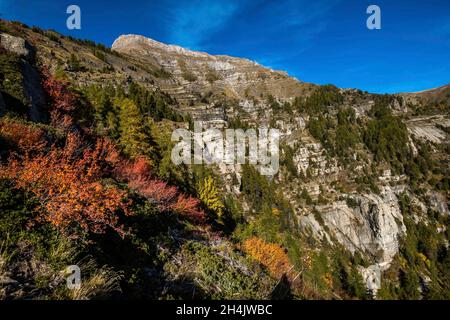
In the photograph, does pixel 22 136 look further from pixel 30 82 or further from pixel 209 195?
pixel 209 195

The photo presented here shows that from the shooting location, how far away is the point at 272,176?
394 ft

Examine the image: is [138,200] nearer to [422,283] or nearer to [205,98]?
[422,283]

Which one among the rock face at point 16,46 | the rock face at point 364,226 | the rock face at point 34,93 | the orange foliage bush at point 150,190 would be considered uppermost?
the rock face at point 16,46

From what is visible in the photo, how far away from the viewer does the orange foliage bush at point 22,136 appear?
13477 mm

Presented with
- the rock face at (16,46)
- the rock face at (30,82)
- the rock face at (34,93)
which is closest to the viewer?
the rock face at (34,93)

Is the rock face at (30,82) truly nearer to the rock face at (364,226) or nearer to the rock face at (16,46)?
the rock face at (16,46)

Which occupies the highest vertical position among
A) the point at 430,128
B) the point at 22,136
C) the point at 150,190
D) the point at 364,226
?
the point at 430,128

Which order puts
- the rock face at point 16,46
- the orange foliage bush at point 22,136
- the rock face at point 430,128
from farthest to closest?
1. the rock face at point 430,128
2. the rock face at point 16,46
3. the orange foliage bush at point 22,136

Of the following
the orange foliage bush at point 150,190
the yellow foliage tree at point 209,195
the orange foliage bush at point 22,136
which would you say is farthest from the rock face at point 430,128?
the orange foliage bush at point 22,136

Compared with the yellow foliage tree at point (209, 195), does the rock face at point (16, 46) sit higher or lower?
higher

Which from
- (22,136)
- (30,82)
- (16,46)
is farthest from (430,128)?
(22,136)

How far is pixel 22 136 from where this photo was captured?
557 inches
